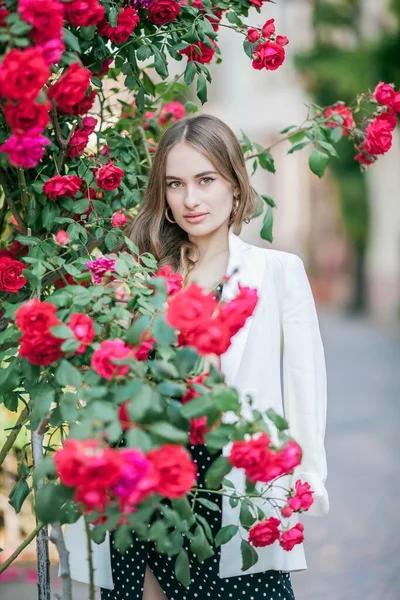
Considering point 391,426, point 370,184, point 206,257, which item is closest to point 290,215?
point 370,184

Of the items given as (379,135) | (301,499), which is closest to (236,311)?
(301,499)

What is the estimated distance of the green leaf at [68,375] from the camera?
1867 mm

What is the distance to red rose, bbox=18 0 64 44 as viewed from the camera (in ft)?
5.82

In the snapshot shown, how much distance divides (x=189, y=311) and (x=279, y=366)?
1.00m

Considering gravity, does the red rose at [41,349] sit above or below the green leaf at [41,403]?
above

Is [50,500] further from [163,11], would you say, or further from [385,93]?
[385,93]

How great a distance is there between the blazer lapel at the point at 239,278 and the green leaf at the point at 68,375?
687 mm

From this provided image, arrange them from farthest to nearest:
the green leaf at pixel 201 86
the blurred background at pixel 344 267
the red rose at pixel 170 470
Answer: the blurred background at pixel 344 267, the green leaf at pixel 201 86, the red rose at pixel 170 470

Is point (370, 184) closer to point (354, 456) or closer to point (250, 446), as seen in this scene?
point (354, 456)

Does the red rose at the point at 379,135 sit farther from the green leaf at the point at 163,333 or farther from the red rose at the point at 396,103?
the green leaf at the point at 163,333

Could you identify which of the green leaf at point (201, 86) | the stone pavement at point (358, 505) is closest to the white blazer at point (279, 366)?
the green leaf at point (201, 86)

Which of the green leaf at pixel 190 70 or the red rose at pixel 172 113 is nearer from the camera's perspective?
the green leaf at pixel 190 70

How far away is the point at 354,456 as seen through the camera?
7.25m

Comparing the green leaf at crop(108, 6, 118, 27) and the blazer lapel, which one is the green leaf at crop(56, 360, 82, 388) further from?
the green leaf at crop(108, 6, 118, 27)
